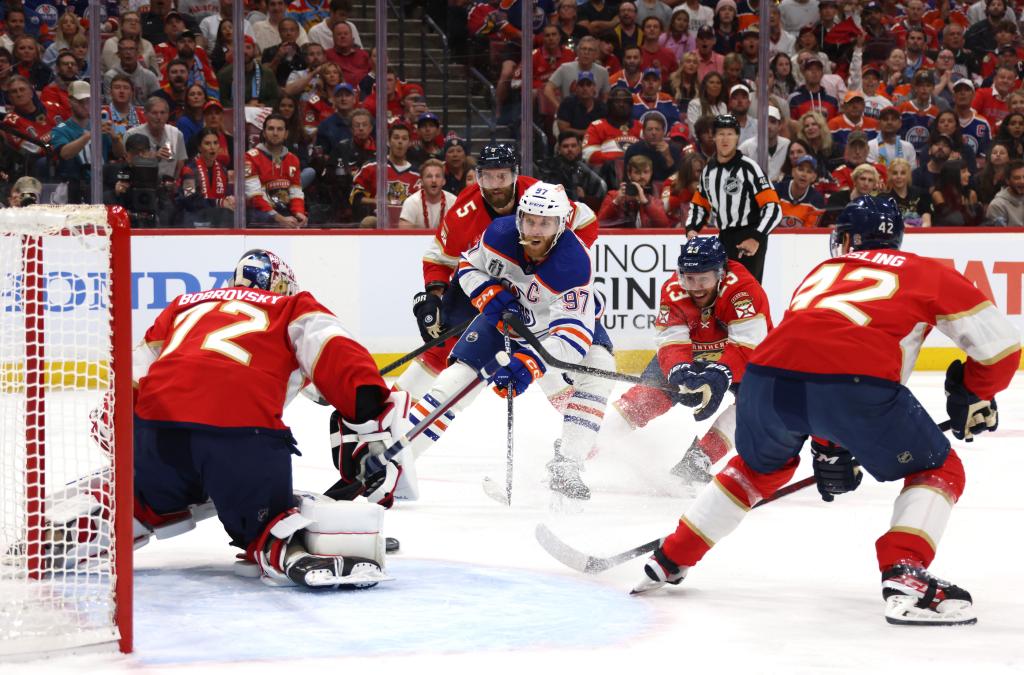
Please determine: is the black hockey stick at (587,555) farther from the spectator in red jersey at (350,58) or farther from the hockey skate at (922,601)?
the spectator in red jersey at (350,58)

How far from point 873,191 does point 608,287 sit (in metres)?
1.62

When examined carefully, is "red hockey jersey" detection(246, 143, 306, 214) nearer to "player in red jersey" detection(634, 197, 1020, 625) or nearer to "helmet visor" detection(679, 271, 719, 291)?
"helmet visor" detection(679, 271, 719, 291)

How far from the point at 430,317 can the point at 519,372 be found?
742 millimetres

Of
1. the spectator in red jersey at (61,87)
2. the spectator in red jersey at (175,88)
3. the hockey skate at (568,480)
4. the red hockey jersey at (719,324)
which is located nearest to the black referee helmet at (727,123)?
the red hockey jersey at (719,324)

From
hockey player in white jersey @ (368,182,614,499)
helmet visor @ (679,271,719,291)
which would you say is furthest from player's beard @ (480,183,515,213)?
helmet visor @ (679,271,719,291)

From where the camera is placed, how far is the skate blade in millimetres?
3041

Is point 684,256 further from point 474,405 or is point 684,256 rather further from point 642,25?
point 642,25

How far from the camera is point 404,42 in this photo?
7832 mm

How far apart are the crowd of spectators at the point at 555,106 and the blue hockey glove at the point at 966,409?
13.3ft

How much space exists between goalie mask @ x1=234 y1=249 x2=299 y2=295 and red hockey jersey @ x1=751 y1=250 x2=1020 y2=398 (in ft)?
3.93

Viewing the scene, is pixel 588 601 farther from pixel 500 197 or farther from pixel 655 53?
pixel 655 53

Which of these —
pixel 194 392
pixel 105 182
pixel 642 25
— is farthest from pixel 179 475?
pixel 642 25

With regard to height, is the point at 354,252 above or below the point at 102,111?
below

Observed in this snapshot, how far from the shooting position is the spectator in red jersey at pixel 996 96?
863 centimetres
